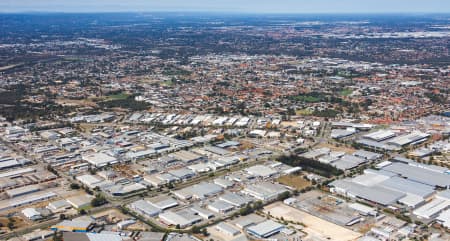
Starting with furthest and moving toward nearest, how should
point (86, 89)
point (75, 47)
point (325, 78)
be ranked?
1. point (75, 47)
2. point (325, 78)
3. point (86, 89)

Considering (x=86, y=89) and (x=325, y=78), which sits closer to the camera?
(x=86, y=89)

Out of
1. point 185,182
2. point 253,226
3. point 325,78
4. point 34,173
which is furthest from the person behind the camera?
point 325,78

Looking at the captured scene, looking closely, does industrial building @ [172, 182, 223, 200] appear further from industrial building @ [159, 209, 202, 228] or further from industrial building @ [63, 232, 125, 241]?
industrial building @ [63, 232, 125, 241]

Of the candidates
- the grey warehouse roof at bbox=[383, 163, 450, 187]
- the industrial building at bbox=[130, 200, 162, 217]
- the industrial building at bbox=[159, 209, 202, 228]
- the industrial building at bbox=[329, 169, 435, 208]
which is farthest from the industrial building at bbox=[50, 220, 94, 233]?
the grey warehouse roof at bbox=[383, 163, 450, 187]

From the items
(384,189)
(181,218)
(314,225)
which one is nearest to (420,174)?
(384,189)

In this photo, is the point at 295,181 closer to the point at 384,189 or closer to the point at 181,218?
the point at 384,189

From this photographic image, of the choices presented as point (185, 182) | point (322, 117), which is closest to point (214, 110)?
point (322, 117)

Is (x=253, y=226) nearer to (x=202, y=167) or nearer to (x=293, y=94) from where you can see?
(x=202, y=167)

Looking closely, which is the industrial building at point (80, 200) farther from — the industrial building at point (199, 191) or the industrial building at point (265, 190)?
the industrial building at point (265, 190)
